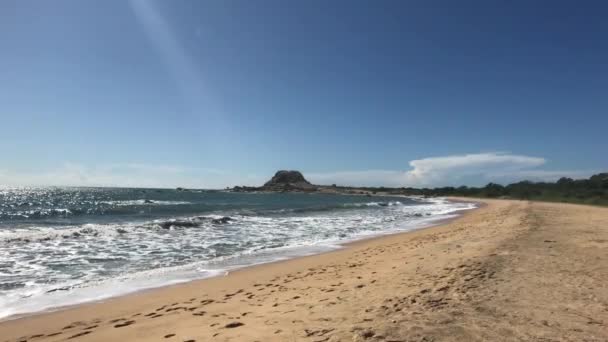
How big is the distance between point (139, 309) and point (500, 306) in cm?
630

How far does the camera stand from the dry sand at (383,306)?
4672 millimetres

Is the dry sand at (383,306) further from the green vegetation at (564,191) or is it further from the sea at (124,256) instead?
the green vegetation at (564,191)

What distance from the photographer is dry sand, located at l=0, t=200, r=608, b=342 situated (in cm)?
467

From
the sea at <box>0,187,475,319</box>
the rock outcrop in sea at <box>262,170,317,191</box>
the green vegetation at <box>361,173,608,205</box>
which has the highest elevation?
the rock outcrop in sea at <box>262,170,317,191</box>

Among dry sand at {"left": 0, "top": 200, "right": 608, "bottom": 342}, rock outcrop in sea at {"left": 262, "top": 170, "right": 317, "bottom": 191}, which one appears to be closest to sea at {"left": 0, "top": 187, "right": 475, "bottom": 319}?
dry sand at {"left": 0, "top": 200, "right": 608, "bottom": 342}

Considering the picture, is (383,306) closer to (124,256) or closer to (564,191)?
(124,256)

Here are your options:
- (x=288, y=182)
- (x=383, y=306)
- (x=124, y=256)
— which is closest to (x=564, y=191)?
(x=124, y=256)

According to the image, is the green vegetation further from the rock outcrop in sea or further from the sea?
the rock outcrop in sea

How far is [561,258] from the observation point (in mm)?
8906

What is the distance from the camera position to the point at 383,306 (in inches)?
225

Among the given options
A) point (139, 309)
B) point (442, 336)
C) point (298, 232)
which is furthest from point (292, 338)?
point (298, 232)

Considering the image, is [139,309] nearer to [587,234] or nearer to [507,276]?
[507,276]

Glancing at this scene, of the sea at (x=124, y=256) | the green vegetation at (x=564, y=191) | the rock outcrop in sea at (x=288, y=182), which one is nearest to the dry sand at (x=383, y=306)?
the sea at (x=124, y=256)

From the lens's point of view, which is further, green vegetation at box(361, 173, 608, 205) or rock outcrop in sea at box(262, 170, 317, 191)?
rock outcrop in sea at box(262, 170, 317, 191)
